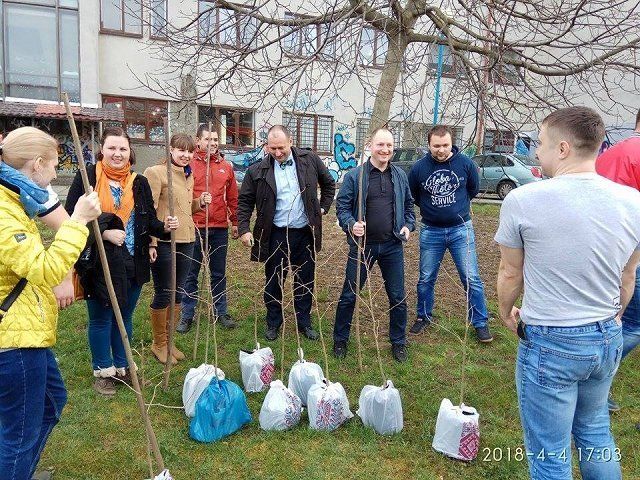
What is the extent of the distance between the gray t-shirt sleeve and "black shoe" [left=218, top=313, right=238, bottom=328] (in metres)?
3.11

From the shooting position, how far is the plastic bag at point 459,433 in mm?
2510

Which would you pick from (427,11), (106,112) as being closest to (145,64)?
(106,112)

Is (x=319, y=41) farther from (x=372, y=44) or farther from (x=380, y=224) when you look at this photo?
(x=380, y=224)

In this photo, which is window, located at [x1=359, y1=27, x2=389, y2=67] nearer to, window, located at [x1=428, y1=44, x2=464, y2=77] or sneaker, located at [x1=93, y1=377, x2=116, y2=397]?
window, located at [x1=428, y1=44, x2=464, y2=77]

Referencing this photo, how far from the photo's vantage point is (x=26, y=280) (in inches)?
70.9

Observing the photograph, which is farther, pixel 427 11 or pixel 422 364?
pixel 427 11

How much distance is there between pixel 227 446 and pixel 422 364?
170 cm

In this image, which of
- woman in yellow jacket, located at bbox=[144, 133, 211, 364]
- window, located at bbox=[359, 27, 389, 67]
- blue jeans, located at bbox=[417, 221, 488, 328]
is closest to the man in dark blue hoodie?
blue jeans, located at bbox=[417, 221, 488, 328]

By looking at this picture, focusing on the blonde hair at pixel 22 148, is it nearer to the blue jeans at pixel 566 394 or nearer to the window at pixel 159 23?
the blue jeans at pixel 566 394

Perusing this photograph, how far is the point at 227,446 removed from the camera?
8.70ft

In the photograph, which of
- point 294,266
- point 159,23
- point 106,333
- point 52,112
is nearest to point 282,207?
point 294,266

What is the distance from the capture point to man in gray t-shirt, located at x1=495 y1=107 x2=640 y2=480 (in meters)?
1.62

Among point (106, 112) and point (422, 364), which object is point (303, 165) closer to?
point (422, 364)

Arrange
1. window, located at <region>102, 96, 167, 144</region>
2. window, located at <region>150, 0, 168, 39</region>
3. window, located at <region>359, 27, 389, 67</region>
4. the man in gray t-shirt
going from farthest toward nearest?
window, located at <region>102, 96, 167, 144</region> < window, located at <region>150, 0, 168, 39</region> < window, located at <region>359, 27, 389, 67</region> < the man in gray t-shirt
